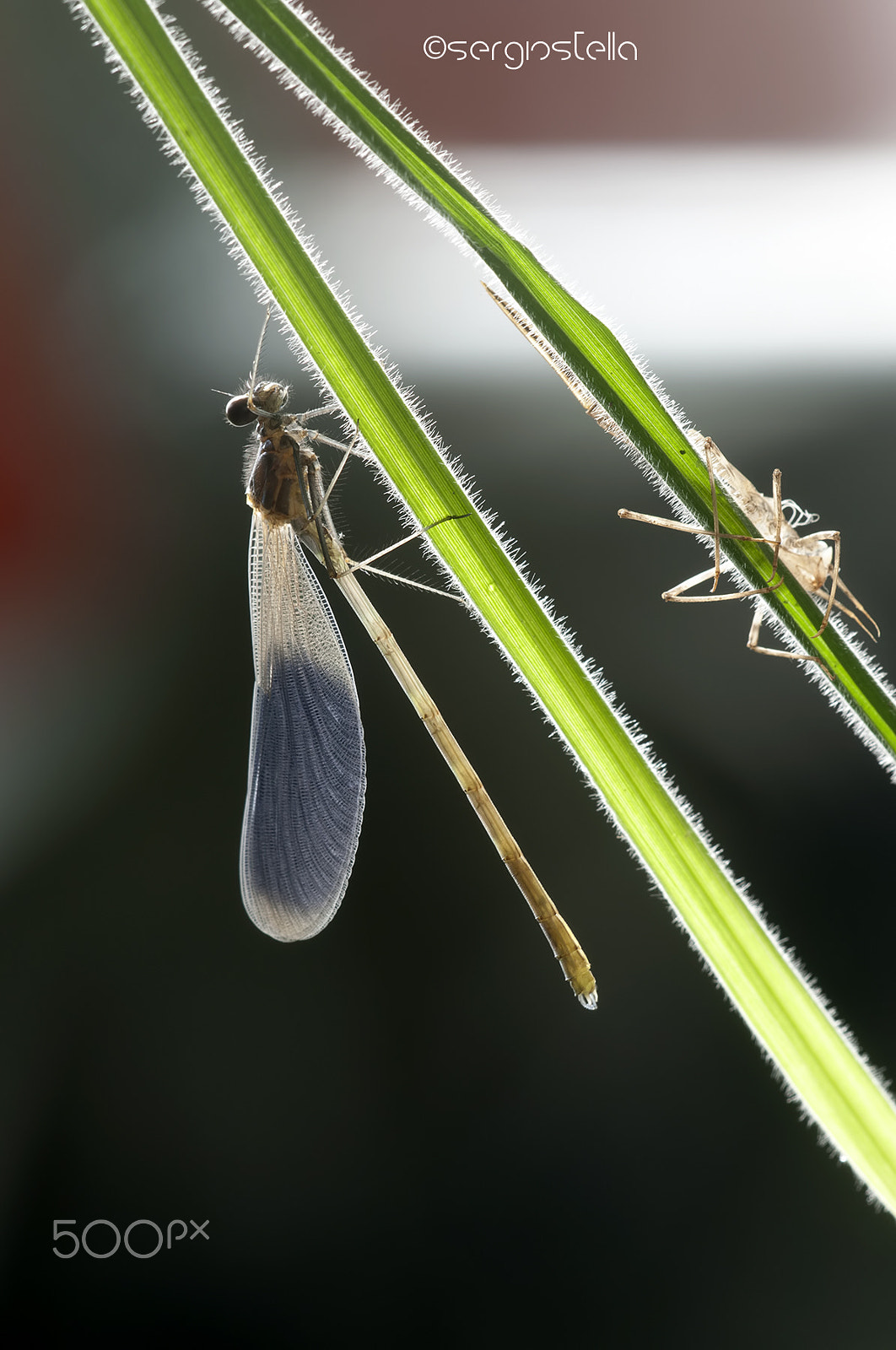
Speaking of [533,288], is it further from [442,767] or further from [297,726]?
[442,767]

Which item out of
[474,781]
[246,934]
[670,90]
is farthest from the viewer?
[246,934]

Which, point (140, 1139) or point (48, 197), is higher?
point (48, 197)

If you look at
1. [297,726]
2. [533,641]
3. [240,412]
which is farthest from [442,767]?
[533,641]

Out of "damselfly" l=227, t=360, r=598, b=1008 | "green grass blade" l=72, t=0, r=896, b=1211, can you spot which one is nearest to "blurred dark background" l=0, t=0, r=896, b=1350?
"damselfly" l=227, t=360, r=598, b=1008

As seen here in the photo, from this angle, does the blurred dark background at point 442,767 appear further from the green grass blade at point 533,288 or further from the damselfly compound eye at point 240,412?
the green grass blade at point 533,288

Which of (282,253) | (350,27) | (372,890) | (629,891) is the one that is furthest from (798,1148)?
(350,27)

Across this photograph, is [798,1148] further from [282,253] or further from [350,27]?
[350,27]

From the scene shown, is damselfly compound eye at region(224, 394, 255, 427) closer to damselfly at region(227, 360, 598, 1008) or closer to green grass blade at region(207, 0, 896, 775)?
damselfly at region(227, 360, 598, 1008)

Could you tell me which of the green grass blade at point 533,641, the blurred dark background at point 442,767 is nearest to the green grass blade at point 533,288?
the green grass blade at point 533,641
